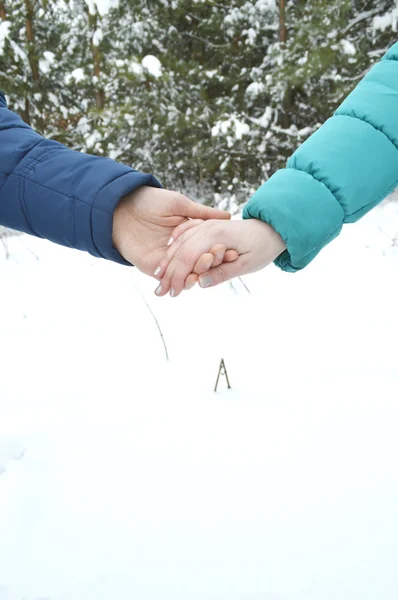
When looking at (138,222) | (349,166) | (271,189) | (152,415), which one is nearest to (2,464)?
(152,415)

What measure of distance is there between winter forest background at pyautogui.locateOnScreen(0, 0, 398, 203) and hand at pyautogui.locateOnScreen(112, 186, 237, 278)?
5890 millimetres

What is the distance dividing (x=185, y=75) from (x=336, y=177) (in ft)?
26.7

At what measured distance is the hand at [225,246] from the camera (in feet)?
4.68

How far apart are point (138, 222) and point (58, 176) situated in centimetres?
31

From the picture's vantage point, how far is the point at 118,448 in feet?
4.77

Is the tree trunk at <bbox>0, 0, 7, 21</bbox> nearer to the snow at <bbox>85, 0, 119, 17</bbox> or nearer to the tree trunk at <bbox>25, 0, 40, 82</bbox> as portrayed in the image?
the tree trunk at <bbox>25, 0, 40, 82</bbox>

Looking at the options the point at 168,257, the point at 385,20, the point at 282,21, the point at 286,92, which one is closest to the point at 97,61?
the point at 282,21

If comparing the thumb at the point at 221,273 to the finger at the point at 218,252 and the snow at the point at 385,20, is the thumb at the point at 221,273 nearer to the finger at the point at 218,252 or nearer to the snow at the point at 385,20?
the finger at the point at 218,252

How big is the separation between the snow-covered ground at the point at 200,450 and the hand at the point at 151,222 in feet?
1.84

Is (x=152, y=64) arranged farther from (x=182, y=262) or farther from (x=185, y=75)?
(x=182, y=262)

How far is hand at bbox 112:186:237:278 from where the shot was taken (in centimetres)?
151

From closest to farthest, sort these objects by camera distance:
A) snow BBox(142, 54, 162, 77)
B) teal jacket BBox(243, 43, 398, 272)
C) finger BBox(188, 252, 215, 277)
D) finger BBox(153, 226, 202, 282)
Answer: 1. teal jacket BBox(243, 43, 398, 272)
2. finger BBox(188, 252, 215, 277)
3. finger BBox(153, 226, 202, 282)
4. snow BBox(142, 54, 162, 77)

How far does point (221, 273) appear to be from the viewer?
4.89 feet

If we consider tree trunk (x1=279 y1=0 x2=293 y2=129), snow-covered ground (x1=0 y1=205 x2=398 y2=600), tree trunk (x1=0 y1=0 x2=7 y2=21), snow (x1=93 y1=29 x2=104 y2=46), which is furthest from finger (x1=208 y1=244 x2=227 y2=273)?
tree trunk (x1=0 y1=0 x2=7 y2=21)
